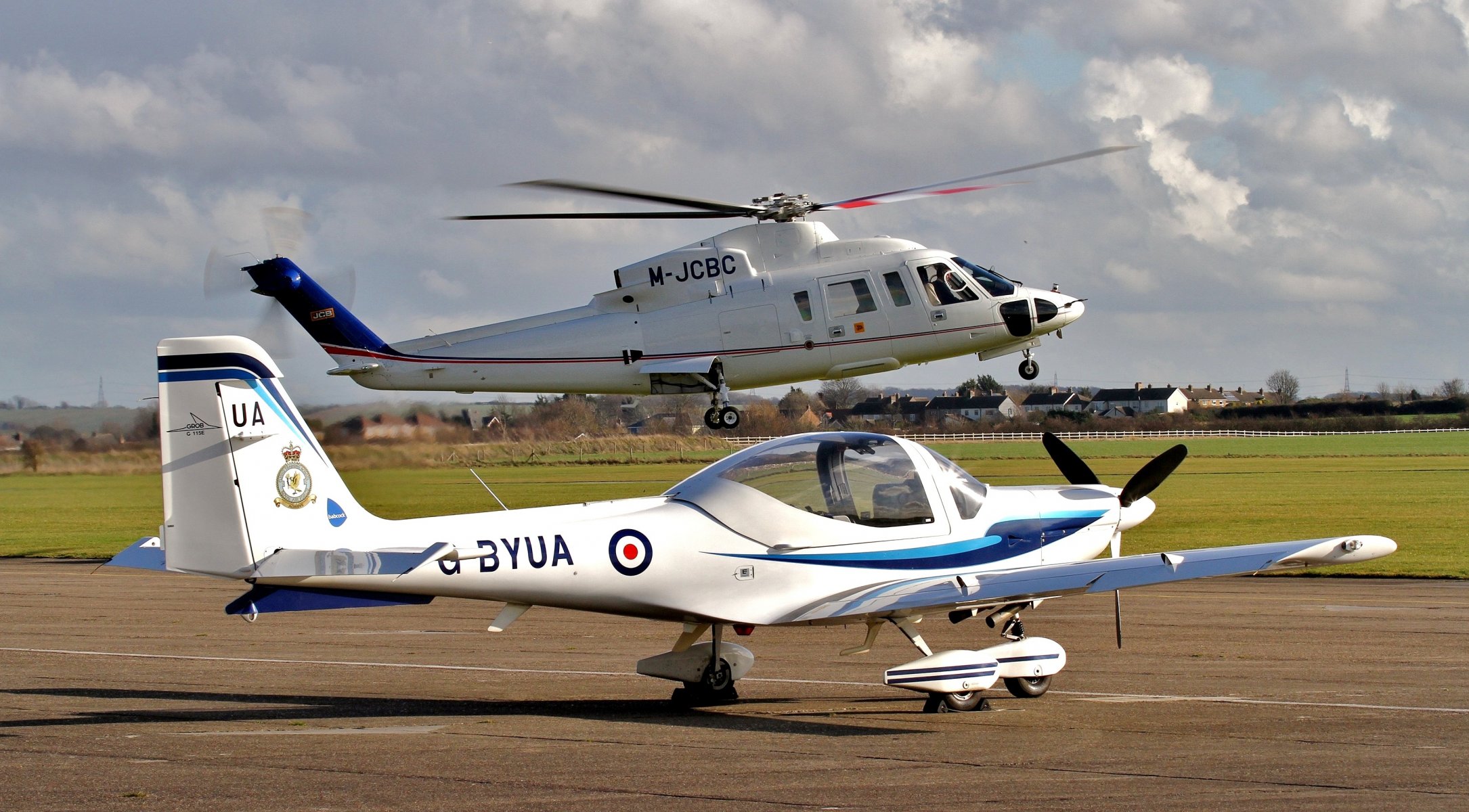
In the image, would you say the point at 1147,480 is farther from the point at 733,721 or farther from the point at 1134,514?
the point at 733,721

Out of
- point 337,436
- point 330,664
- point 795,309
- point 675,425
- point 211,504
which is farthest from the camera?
point 675,425

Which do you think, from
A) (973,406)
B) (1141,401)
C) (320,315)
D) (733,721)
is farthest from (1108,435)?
(733,721)

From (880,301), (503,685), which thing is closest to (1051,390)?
(880,301)

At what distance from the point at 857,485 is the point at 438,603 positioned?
1290cm

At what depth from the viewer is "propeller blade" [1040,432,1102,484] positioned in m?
14.5

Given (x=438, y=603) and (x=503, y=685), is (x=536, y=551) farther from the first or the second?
(x=438, y=603)

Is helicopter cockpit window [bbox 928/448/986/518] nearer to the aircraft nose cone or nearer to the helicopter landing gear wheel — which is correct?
the aircraft nose cone

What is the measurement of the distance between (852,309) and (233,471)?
12.9 metres

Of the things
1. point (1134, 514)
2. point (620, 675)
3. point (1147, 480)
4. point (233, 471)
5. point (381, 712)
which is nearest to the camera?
point (233, 471)

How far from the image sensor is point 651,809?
7.78m

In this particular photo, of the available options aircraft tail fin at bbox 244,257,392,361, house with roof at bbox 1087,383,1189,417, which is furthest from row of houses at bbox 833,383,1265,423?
aircraft tail fin at bbox 244,257,392,361

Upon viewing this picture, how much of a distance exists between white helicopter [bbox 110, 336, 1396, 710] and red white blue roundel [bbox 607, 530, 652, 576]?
1 centimetres

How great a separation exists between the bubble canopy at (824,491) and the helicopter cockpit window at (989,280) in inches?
438

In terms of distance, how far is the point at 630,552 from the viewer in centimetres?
1121
